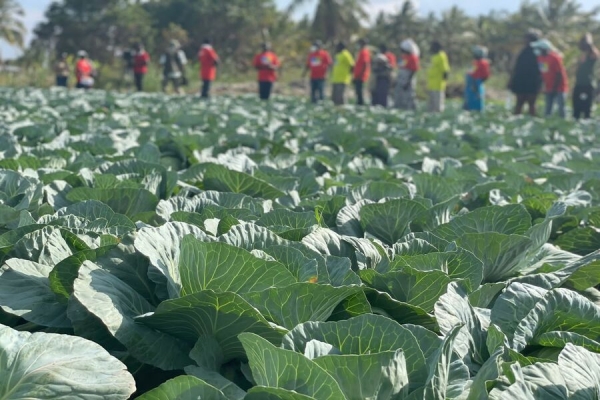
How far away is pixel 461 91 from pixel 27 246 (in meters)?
31.3

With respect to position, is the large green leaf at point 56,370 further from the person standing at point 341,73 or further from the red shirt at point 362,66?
the red shirt at point 362,66

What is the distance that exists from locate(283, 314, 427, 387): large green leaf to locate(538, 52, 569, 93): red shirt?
1445 centimetres

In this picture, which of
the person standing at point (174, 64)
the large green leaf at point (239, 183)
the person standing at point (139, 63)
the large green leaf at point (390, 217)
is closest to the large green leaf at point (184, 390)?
the large green leaf at point (390, 217)

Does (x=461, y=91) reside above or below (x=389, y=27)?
below

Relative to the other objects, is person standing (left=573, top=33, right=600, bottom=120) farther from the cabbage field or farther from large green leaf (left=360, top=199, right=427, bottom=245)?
large green leaf (left=360, top=199, right=427, bottom=245)

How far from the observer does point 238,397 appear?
1400 millimetres

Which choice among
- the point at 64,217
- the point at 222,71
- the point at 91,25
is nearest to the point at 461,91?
the point at 222,71

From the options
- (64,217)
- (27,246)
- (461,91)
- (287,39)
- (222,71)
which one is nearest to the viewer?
(27,246)

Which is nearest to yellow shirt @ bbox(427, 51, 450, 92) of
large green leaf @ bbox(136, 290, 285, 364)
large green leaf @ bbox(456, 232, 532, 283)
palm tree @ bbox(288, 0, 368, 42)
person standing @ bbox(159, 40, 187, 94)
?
person standing @ bbox(159, 40, 187, 94)

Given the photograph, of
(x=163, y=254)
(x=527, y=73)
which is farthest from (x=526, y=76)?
(x=163, y=254)

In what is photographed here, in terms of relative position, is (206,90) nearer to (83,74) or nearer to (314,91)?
(314,91)

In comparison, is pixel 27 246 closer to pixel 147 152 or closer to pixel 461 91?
Result: pixel 147 152

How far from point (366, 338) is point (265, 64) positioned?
16966 mm

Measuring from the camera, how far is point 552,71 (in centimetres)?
1473
